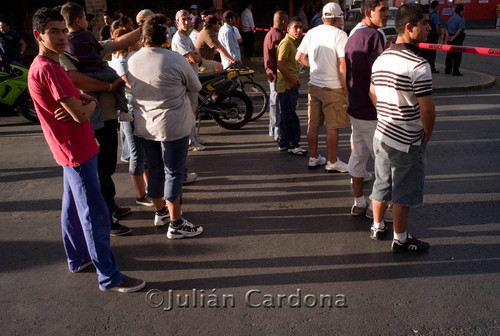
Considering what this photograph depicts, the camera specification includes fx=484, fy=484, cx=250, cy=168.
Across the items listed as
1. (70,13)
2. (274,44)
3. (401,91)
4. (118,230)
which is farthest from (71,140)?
(274,44)

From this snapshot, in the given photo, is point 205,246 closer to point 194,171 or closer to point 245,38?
point 194,171

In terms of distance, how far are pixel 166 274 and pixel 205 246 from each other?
21.4 inches

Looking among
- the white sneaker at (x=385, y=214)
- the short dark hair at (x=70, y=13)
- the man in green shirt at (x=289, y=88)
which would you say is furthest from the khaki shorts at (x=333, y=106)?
the short dark hair at (x=70, y=13)

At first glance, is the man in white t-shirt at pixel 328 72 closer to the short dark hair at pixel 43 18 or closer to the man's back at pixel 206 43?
the man's back at pixel 206 43

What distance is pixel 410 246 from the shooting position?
397cm

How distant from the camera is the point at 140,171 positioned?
5109mm

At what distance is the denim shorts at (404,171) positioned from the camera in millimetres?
3719

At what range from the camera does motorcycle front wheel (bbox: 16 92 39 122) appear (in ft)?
31.1

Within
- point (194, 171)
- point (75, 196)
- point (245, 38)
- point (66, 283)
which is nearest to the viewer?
point (75, 196)

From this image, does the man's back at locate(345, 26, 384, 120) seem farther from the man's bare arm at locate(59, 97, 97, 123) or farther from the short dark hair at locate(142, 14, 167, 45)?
the man's bare arm at locate(59, 97, 97, 123)

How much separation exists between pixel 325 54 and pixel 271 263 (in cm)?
270

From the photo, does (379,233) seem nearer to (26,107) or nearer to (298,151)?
(298,151)

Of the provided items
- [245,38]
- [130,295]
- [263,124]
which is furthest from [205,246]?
[245,38]

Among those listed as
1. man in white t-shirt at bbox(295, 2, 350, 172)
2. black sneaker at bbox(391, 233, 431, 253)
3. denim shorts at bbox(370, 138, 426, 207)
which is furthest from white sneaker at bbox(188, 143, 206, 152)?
black sneaker at bbox(391, 233, 431, 253)
